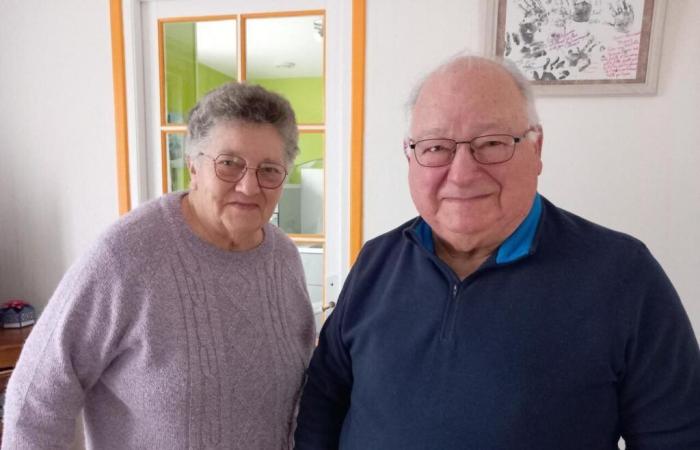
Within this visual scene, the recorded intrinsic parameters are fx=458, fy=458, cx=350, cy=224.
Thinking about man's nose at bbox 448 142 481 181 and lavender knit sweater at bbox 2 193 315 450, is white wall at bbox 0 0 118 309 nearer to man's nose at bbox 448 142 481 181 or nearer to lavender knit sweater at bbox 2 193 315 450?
lavender knit sweater at bbox 2 193 315 450

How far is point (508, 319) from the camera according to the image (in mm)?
792

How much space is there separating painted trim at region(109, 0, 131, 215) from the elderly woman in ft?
3.99

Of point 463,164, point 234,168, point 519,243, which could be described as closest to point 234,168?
point 234,168

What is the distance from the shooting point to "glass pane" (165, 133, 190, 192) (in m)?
2.14

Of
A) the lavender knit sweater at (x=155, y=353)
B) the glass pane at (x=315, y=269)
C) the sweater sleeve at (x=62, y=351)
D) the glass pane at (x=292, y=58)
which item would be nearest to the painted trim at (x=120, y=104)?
the glass pane at (x=292, y=58)

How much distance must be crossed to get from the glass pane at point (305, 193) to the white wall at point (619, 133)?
42cm

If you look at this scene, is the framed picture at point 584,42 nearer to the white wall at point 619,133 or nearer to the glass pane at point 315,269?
the white wall at point 619,133

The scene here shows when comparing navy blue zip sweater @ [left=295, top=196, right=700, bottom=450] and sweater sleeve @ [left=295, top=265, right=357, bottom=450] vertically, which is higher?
navy blue zip sweater @ [left=295, top=196, right=700, bottom=450]

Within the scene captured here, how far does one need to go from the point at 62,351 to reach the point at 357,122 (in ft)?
4.13

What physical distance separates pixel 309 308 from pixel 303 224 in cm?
90

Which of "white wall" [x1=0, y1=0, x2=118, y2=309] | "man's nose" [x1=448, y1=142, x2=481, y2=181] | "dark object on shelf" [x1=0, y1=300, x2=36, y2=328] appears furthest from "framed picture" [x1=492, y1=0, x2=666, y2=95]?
"dark object on shelf" [x1=0, y1=300, x2=36, y2=328]

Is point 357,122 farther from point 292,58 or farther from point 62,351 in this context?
point 62,351

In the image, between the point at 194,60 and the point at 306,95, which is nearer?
the point at 306,95

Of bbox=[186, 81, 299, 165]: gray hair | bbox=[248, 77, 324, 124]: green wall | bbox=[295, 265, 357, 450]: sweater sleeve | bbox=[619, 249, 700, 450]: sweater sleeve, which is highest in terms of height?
bbox=[248, 77, 324, 124]: green wall
